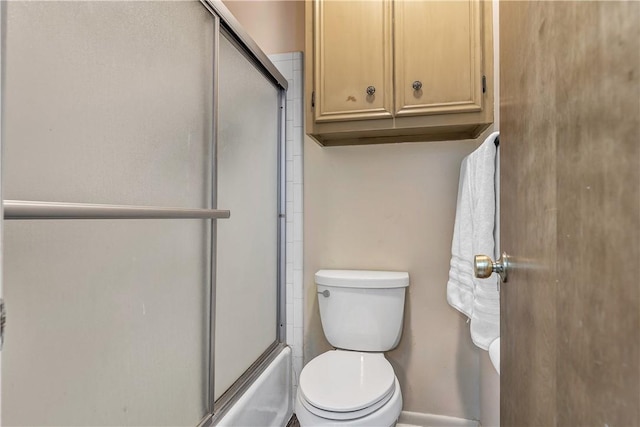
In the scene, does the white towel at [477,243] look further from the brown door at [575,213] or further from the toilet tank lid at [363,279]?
the brown door at [575,213]

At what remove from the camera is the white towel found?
105cm

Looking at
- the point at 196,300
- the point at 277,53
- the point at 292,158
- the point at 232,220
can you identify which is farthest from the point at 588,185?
the point at 277,53

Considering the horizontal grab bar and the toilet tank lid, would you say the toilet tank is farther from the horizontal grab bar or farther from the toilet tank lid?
the horizontal grab bar

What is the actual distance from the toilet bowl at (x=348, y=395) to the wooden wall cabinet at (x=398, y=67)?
0.92m

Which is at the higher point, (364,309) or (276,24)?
(276,24)

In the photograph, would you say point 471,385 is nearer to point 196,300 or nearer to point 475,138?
point 475,138

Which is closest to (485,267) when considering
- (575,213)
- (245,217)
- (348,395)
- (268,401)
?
(575,213)

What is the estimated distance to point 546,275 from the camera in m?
0.47

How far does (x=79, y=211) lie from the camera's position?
25.5 inches

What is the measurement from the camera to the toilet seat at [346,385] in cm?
112

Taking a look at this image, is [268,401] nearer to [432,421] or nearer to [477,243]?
[432,421]

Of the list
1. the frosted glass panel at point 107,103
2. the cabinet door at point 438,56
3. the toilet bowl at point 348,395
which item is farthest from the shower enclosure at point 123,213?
the cabinet door at point 438,56

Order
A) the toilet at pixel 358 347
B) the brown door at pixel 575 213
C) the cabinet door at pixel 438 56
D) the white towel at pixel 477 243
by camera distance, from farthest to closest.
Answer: the cabinet door at pixel 438 56 → the toilet at pixel 358 347 → the white towel at pixel 477 243 → the brown door at pixel 575 213

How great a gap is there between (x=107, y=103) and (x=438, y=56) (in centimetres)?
113
